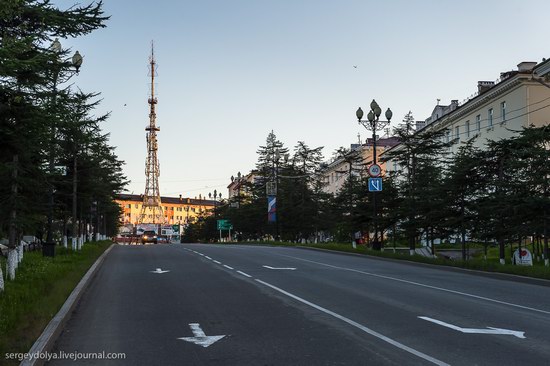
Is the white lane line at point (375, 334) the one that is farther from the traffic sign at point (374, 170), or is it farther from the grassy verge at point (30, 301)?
the traffic sign at point (374, 170)

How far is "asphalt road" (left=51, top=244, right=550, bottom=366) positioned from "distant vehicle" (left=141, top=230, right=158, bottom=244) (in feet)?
249

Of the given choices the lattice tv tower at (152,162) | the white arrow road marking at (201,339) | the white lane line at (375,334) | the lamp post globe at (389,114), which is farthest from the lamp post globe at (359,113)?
the lattice tv tower at (152,162)

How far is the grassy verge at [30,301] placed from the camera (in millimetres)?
7469

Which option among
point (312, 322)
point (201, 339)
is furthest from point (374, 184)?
point (201, 339)

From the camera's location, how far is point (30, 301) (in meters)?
10.7

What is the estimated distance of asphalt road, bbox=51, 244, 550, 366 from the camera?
23.6 feet

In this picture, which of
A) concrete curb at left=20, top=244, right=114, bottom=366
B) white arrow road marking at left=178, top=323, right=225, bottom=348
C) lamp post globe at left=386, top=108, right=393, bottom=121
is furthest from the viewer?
lamp post globe at left=386, top=108, right=393, bottom=121

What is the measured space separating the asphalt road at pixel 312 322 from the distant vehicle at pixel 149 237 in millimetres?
75854

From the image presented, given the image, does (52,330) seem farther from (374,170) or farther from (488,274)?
(374,170)

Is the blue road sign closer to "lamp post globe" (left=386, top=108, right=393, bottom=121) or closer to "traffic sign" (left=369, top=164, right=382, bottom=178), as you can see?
"traffic sign" (left=369, top=164, right=382, bottom=178)

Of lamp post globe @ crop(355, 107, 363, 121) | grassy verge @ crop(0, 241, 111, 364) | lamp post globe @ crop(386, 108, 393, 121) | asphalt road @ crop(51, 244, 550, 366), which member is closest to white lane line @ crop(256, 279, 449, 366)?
asphalt road @ crop(51, 244, 550, 366)

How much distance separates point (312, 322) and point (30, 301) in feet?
17.7

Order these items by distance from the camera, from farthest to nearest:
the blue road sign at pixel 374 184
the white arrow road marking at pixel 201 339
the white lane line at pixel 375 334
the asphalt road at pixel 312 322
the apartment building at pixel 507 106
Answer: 1. the apartment building at pixel 507 106
2. the blue road sign at pixel 374 184
3. the white arrow road marking at pixel 201 339
4. the asphalt road at pixel 312 322
5. the white lane line at pixel 375 334

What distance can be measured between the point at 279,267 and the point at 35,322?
14138 mm
